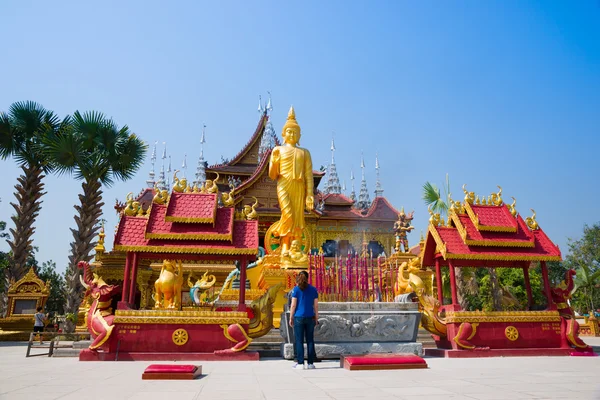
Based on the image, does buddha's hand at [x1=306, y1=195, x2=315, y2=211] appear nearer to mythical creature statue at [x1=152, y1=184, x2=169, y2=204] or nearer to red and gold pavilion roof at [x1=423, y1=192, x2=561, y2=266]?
red and gold pavilion roof at [x1=423, y1=192, x2=561, y2=266]

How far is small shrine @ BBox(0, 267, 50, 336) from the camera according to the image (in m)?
20.1

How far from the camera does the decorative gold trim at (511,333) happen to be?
33.4 ft

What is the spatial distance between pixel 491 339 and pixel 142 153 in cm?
1550

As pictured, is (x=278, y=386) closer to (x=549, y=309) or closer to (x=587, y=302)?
(x=549, y=309)

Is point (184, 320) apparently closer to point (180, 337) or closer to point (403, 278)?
point (180, 337)

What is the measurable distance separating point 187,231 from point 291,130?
7.15 m

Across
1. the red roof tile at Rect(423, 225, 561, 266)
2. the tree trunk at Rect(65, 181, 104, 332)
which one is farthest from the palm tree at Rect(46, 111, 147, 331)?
A: the red roof tile at Rect(423, 225, 561, 266)

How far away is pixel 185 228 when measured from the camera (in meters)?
10.1

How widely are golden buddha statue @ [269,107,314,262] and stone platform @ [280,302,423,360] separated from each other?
652 centimetres

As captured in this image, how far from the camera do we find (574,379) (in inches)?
224

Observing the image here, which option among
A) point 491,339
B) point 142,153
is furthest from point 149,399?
point 142,153

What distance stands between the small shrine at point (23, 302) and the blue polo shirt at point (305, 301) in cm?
1758

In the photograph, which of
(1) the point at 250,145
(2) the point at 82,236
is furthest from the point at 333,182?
(2) the point at 82,236

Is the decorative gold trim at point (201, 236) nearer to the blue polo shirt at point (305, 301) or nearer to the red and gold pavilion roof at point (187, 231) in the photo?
the red and gold pavilion roof at point (187, 231)
